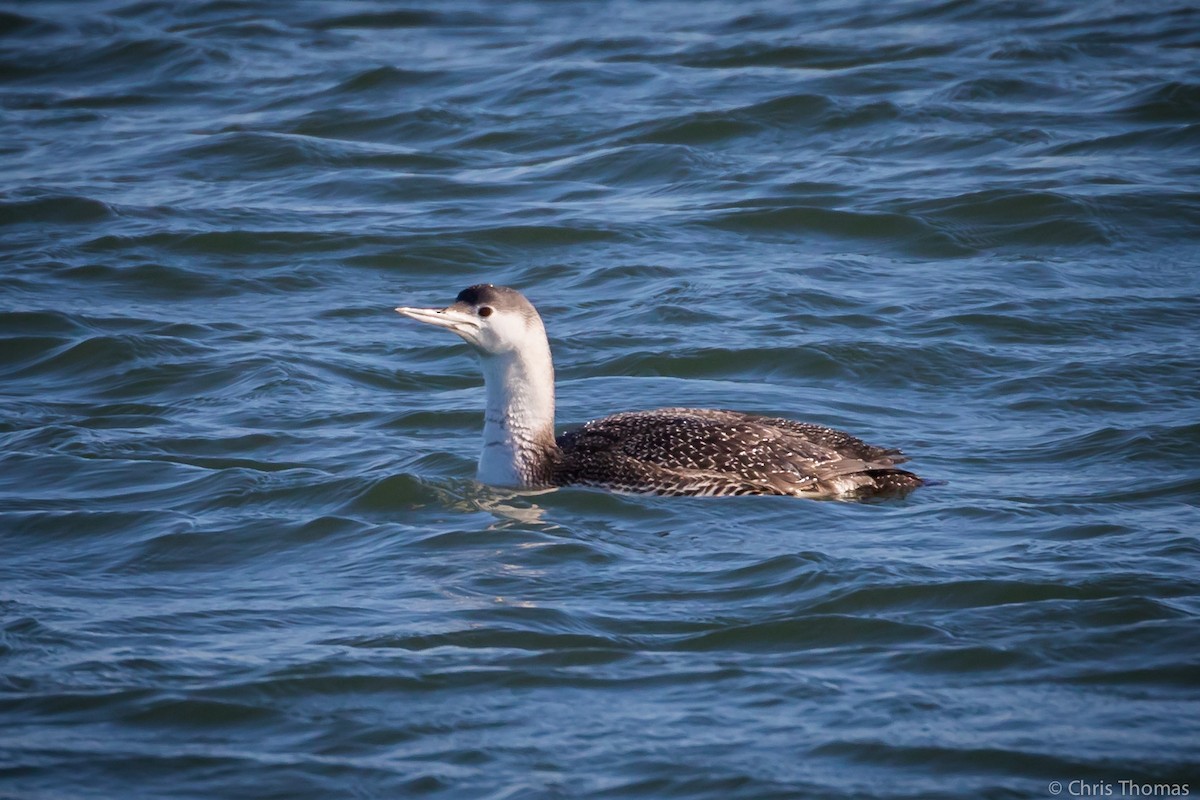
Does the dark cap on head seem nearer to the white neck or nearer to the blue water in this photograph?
the white neck

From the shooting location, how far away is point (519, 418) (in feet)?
27.1

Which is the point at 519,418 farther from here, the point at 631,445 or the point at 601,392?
the point at 601,392

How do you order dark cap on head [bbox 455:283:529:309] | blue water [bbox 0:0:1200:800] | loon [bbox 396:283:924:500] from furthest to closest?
1. dark cap on head [bbox 455:283:529:309]
2. loon [bbox 396:283:924:500]
3. blue water [bbox 0:0:1200:800]

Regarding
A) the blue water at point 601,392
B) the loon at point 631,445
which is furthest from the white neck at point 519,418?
the blue water at point 601,392

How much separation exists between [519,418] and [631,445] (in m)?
0.62

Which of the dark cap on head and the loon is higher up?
the dark cap on head

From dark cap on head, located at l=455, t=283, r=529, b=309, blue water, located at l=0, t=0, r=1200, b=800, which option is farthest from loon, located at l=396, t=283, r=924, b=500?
blue water, located at l=0, t=0, r=1200, b=800

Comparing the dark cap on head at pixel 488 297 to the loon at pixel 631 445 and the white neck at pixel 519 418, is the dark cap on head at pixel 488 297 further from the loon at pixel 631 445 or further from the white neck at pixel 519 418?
the white neck at pixel 519 418

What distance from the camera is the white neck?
824 centimetres

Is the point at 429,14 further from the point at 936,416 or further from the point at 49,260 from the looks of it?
the point at 936,416

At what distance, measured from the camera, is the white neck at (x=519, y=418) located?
8242 mm

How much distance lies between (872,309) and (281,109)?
7605mm

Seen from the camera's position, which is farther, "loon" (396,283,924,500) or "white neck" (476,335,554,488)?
"white neck" (476,335,554,488)

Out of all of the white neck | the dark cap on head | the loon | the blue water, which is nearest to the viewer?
the blue water
